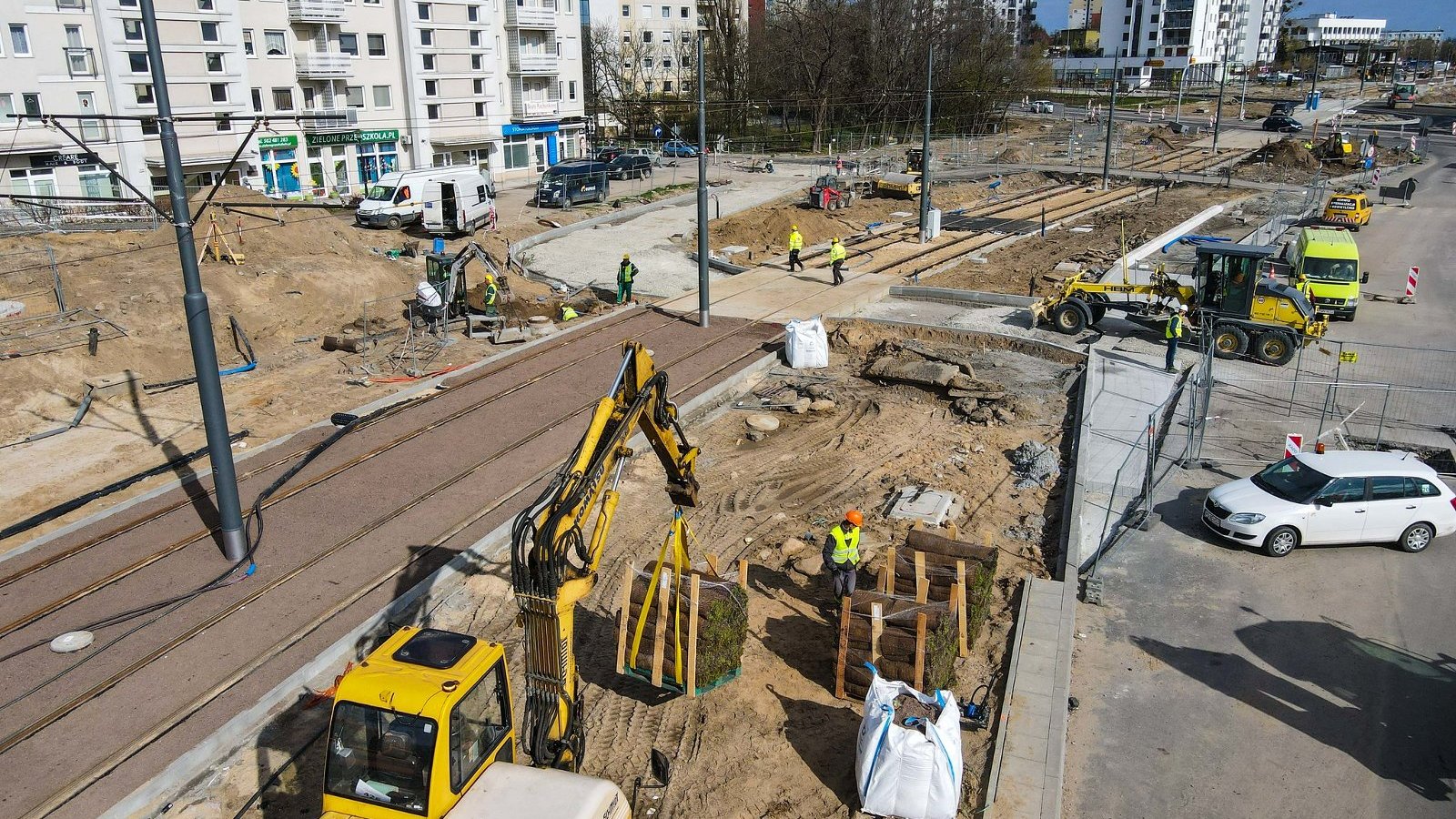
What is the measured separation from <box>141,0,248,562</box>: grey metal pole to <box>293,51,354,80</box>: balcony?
35.8 metres

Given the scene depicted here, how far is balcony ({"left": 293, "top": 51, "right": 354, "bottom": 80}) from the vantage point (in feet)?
148

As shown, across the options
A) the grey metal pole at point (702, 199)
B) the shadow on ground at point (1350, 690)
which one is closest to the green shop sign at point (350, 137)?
the grey metal pole at point (702, 199)

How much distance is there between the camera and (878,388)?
69.5ft

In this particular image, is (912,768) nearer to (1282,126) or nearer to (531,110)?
(531,110)

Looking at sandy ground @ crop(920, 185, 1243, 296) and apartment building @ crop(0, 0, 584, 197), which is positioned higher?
apartment building @ crop(0, 0, 584, 197)

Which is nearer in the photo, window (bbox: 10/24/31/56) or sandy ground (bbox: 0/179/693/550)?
sandy ground (bbox: 0/179/693/550)

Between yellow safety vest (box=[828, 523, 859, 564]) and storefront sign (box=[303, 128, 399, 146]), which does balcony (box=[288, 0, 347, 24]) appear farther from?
yellow safety vest (box=[828, 523, 859, 564])

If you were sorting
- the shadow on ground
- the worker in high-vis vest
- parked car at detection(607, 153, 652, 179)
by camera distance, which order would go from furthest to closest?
parked car at detection(607, 153, 652, 179) → the worker in high-vis vest → the shadow on ground

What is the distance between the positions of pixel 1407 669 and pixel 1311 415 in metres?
8.66

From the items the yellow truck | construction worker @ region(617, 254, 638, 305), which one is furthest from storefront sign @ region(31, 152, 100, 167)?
the yellow truck

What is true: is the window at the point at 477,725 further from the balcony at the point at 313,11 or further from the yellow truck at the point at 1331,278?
the balcony at the point at 313,11

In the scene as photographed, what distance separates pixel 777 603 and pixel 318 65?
41248 millimetres

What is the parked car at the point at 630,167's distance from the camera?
155 feet

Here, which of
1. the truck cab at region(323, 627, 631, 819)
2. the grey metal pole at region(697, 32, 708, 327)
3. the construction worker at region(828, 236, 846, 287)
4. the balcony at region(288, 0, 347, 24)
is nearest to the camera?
the truck cab at region(323, 627, 631, 819)
